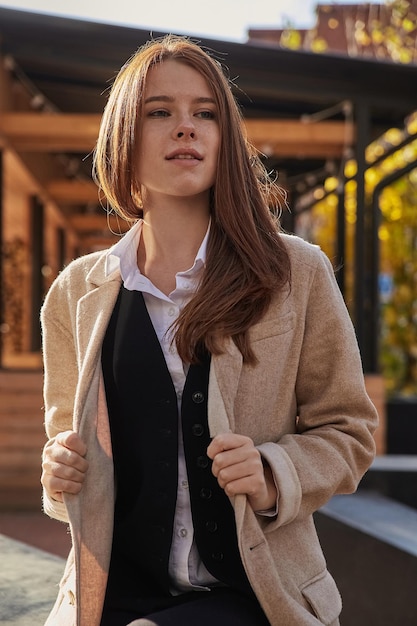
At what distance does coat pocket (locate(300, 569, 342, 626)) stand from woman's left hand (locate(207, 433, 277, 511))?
233 millimetres

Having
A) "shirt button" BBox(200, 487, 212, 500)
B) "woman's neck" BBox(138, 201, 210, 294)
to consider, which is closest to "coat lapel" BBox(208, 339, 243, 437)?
"shirt button" BBox(200, 487, 212, 500)

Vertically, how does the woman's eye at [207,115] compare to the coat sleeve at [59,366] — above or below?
above

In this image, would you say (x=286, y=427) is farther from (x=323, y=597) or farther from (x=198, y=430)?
(x=323, y=597)

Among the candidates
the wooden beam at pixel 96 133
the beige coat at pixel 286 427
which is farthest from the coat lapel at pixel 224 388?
the wooden beam at pixel 96 133

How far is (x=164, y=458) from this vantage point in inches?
72.1

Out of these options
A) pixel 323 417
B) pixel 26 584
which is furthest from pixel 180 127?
pixel 26 584

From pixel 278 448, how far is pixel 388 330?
1056cm

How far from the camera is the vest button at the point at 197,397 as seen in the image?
1.82 meters

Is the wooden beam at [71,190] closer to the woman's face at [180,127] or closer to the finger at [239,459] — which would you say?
the woman's face at [180,127]

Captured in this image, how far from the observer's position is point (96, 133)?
8938 millimetres

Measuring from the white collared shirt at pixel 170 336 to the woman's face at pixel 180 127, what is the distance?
0.12 meters

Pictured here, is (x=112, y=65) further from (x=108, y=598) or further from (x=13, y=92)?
(x=108, y=598)

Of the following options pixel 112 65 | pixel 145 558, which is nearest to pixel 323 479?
pixel 145 558

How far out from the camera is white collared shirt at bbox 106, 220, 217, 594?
183cm
